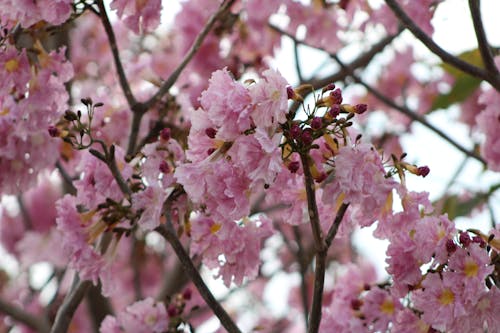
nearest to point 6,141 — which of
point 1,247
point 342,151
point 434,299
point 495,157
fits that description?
point 342,151

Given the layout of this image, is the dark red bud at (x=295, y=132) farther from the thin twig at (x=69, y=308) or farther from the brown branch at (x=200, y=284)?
the thin twig at (x=69, y=308)

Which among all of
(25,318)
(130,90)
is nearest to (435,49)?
(130,90)

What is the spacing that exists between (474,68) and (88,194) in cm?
94

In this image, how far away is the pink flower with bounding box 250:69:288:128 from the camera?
4.51 ft

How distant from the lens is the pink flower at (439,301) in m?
1.48

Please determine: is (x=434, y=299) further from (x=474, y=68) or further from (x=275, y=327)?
(x=275, y=327)

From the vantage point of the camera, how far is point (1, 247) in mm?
5105

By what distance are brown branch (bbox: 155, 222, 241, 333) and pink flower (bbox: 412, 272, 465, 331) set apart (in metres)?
0.38

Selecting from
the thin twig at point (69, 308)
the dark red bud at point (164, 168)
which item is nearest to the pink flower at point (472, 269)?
the dark red bud at point (164, 168)

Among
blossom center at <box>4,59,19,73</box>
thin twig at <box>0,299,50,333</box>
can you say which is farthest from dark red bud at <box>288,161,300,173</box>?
thin twig at <box>0,299,50,333</box>

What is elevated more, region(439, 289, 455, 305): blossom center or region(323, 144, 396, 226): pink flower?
region(323, 144, 396, 226): pink flower

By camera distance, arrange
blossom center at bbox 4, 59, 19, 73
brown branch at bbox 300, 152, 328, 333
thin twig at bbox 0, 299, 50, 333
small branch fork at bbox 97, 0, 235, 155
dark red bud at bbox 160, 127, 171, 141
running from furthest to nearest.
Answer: thin twig at bbox 0, 299, 50, 333, small branch fork at bbox 97, 0, 235, 155, blossom center at bbox 4, 59, 19, 73, dark red bud at bbox 160, 127, 171, 141, brown branch at bbox 300, 152, 328, 333

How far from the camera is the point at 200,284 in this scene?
162cm

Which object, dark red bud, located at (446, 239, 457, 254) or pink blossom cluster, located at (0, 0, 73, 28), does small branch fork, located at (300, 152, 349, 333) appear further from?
pink blossom cluster, located at (0, 0, 73, 28)
